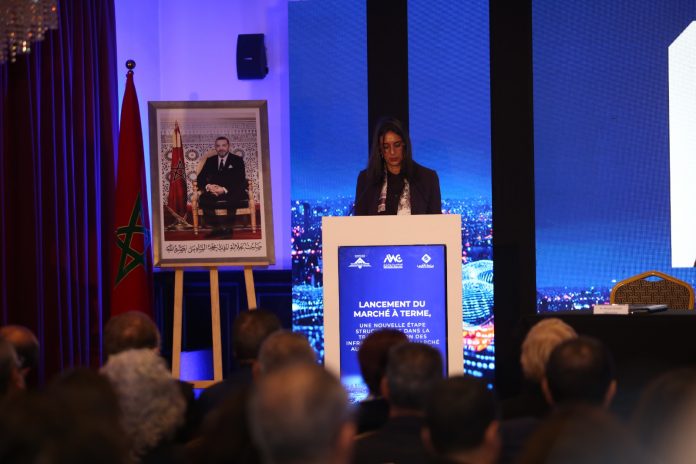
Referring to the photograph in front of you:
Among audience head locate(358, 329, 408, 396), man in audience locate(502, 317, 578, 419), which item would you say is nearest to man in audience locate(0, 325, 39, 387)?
audience head locate(358, 329, 408, 396)

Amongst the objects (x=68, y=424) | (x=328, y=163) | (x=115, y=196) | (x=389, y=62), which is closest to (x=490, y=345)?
(x=328, y=163)

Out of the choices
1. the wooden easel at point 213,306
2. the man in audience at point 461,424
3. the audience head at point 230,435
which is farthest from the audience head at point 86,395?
the wooden easel at point 213,306

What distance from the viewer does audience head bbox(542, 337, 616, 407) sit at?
2.37m

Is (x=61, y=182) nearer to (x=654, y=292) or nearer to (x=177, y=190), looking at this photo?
(x=177, y=190)

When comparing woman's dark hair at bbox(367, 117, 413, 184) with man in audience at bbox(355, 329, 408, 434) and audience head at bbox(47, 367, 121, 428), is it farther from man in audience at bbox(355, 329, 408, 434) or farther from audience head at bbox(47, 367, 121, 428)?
audience head at bbox(47, 367, 121, 428)

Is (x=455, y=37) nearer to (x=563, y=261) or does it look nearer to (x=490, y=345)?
(x=563, y=261)

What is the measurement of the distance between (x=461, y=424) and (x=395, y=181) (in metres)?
3.39

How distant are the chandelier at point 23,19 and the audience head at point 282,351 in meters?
2.41

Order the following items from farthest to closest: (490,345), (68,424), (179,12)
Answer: (179,12) < (490,345) < (68,424)

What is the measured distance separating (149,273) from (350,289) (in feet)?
6.74

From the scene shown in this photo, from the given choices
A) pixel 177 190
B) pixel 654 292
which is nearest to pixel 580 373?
pixel 654 292

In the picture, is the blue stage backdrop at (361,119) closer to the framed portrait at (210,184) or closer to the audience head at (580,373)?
the framed portrait at (210,184)

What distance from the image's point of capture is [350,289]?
181 inches

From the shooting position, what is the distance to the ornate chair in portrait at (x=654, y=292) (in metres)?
5.61
